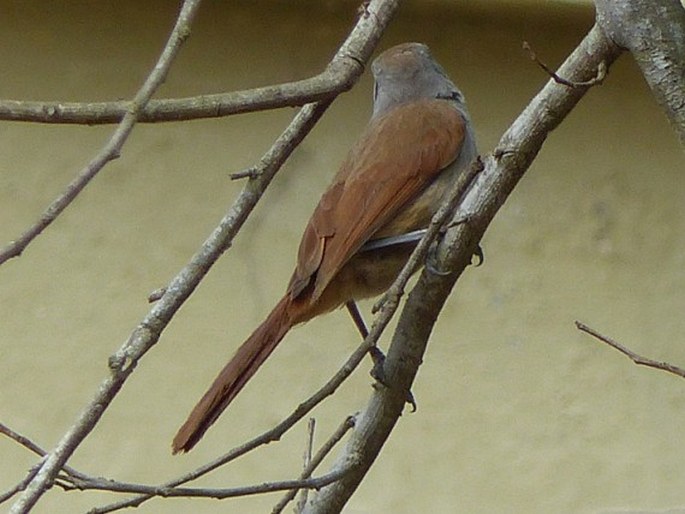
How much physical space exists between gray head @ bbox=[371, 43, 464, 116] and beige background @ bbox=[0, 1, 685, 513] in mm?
656

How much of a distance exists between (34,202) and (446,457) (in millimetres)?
1237

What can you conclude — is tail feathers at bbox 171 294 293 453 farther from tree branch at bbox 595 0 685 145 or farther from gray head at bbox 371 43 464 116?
tree branch at bbox 595 0 685 145

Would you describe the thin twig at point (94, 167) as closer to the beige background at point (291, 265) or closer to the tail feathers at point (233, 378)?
the tail feathers at point (233, 378)

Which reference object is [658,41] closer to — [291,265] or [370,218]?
[370,218]

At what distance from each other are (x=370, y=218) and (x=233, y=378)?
0.39m

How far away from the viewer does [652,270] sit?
3.67 metres

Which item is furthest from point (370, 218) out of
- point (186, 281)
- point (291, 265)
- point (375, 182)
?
point (291, 265)

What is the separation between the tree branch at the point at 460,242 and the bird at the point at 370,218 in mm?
237

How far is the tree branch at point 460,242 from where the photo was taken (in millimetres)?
1909

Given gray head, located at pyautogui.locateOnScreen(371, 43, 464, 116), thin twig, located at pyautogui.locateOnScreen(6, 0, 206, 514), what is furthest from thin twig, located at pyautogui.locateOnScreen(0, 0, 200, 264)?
gray head, located at pyautogui.locateOnScreen(371, 43, 464, 116)

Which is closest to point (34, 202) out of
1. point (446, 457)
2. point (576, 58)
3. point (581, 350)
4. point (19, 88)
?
point (19, 88)

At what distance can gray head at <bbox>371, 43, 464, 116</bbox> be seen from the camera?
2758 mm

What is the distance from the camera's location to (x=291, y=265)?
3557 mm

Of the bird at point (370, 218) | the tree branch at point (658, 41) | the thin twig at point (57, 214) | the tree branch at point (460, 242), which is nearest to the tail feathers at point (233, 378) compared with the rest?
the bird at point (370, 218)
